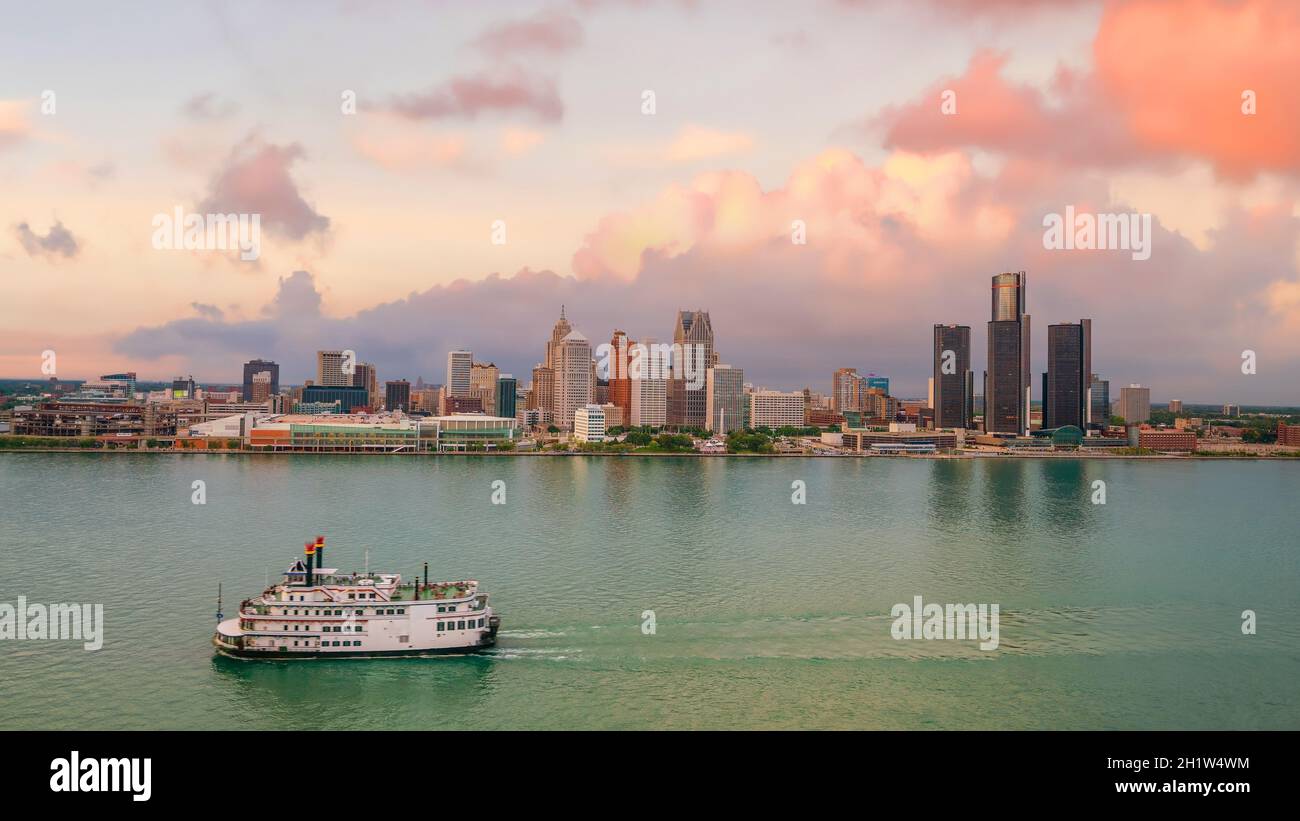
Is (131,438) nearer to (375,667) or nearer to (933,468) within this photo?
(375,667)

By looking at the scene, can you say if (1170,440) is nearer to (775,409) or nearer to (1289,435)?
(1289,435)

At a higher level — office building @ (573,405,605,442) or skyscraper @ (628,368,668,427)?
skyscraper @ (628,368,668,427)

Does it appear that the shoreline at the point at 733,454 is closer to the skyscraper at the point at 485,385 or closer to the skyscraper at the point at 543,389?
the skyscraper at the point at 543,389

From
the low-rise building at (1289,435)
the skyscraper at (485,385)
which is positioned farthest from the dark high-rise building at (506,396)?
the low-rise building at (1289,435)

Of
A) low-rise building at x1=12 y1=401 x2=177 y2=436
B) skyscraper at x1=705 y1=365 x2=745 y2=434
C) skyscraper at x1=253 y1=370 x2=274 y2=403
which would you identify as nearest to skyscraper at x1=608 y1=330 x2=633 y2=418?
skyscraper at x1=705 y1=365 x2=745 y2=434

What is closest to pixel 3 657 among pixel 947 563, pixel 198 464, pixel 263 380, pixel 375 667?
pixel 375 667

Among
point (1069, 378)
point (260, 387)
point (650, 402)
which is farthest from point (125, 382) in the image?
point (1069, 378)

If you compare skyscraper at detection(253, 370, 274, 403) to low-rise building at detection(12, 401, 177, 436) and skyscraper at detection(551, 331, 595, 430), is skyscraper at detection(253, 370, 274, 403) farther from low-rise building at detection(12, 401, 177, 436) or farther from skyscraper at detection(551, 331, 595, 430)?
low-rise building at detection(12, 401, 177, 436)

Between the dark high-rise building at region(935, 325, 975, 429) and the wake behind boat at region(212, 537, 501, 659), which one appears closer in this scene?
the wake behind boat at region(212, 537, 501, 659)
